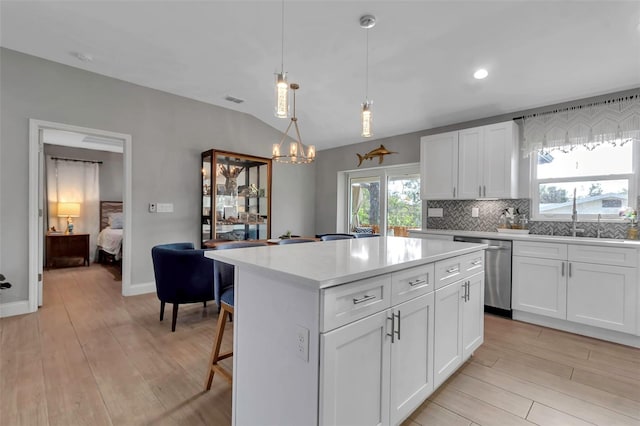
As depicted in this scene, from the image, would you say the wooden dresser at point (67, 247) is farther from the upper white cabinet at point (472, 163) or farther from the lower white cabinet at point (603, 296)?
the lower white cabinet at point (603, 296)

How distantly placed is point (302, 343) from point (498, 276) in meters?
3.15

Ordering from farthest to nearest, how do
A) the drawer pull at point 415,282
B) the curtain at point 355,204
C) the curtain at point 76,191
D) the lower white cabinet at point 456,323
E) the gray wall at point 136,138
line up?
the curtain at point 76,191, the curtain at point 355,204, the gray wall at point 136,138, the lower white cabinet at point 456,323, the drawer pull at point 415,282

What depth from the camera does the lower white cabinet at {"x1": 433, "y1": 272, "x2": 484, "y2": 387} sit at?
1866 millimetres

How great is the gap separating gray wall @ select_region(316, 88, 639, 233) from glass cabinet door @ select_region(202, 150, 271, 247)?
4.57 feet

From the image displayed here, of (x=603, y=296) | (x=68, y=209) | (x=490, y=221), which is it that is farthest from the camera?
(x=68, y=209)

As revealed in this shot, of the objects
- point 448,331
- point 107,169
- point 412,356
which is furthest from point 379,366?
point 107,169

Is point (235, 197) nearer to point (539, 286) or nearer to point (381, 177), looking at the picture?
point (381, 177)

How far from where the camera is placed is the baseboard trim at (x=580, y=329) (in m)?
2.78

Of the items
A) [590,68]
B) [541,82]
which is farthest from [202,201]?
[590,68]

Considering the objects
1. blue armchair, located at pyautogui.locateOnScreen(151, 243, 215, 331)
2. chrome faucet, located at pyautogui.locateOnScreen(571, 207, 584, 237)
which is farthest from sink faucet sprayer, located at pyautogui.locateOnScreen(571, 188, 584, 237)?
blue armchair, located at pyautogui.locateOnScreen(151, 243, 215, 331)

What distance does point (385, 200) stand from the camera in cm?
541

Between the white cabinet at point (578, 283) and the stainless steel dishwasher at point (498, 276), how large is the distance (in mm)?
72

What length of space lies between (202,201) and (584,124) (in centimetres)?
509

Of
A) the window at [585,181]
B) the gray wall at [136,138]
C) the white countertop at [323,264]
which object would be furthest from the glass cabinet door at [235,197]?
the window at [585,181]
